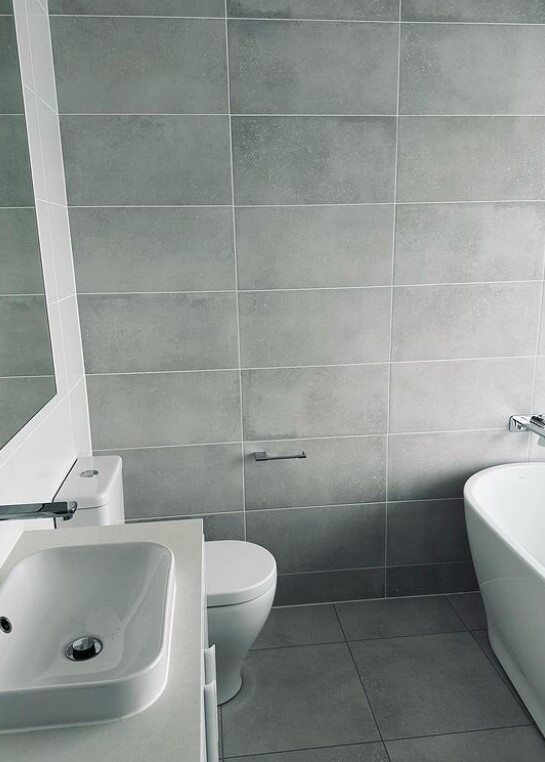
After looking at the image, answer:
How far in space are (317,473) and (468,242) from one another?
111 centimetres

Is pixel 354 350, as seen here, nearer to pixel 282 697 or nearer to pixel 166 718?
pixel 282 697

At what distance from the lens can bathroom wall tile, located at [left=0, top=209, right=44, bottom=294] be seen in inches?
63.1

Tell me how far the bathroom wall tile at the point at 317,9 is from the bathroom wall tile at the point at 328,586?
2.19m

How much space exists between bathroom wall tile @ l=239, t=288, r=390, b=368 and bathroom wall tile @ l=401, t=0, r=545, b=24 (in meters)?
1.00

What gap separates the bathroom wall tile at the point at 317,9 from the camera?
7.30 feet

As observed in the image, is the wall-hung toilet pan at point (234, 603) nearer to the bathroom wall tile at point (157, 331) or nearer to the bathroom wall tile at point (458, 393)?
the bathroom wall tile at point (157, 331)

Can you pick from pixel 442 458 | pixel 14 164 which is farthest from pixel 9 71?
pixel 442 458

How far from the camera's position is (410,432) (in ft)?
8.74

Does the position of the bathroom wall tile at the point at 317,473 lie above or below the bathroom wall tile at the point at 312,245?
below

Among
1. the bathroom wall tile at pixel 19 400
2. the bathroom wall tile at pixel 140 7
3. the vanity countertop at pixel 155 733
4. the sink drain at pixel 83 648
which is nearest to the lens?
the vanity countertop at pixel 155 733

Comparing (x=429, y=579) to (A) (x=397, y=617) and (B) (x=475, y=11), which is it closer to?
(A) (x=397, y=617)

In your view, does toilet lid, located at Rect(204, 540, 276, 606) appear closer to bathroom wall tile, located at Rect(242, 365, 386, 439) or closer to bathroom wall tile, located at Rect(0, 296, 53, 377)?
bathroom wall tile, located at Rect(242, 365, 386, 439)

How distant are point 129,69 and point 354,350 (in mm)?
1315

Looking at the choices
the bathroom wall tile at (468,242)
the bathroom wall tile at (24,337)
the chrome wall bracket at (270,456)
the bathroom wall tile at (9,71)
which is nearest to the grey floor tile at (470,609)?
the chrome wall bracket at (270,456)
